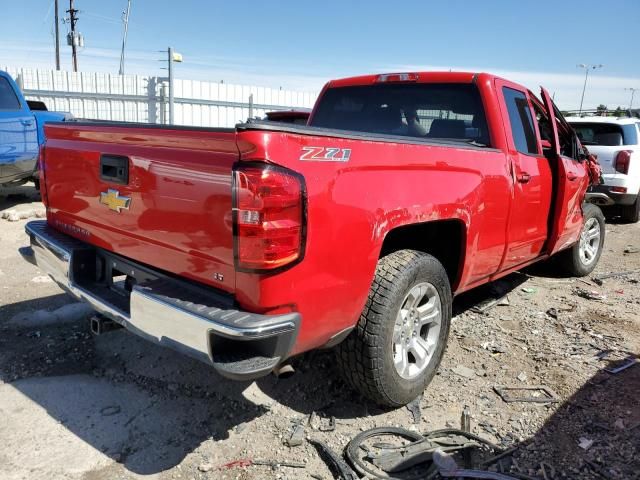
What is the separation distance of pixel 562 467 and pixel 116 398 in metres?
2.44

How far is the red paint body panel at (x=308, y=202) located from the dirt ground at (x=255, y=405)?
71 centimetres

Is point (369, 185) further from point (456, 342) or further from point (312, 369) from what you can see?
point (456, 342)

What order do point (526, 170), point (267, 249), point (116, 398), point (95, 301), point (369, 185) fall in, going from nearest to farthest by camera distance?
point (267, 249) < point (369, 185) < point (95, 301) < point (116, 398) < point (526, 170)

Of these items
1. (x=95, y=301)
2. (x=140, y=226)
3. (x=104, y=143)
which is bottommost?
(x=95, y=301)

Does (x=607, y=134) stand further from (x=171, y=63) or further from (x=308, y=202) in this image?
(x=171, y=63)

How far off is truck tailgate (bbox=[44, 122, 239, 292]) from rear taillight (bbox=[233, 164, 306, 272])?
0.25 ft

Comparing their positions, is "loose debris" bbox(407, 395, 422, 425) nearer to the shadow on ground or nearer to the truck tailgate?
the shadow on ground

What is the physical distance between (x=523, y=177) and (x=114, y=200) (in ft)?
9.13

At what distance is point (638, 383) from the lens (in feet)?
11.3

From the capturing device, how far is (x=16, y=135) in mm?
7598

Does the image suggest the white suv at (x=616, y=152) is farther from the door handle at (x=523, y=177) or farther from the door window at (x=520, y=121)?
the door handle at (x=523, y=177)

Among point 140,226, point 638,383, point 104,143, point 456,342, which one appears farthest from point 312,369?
point 638,383

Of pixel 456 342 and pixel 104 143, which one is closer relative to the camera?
pixel 104 143

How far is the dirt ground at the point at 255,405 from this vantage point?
2609 millimetres
